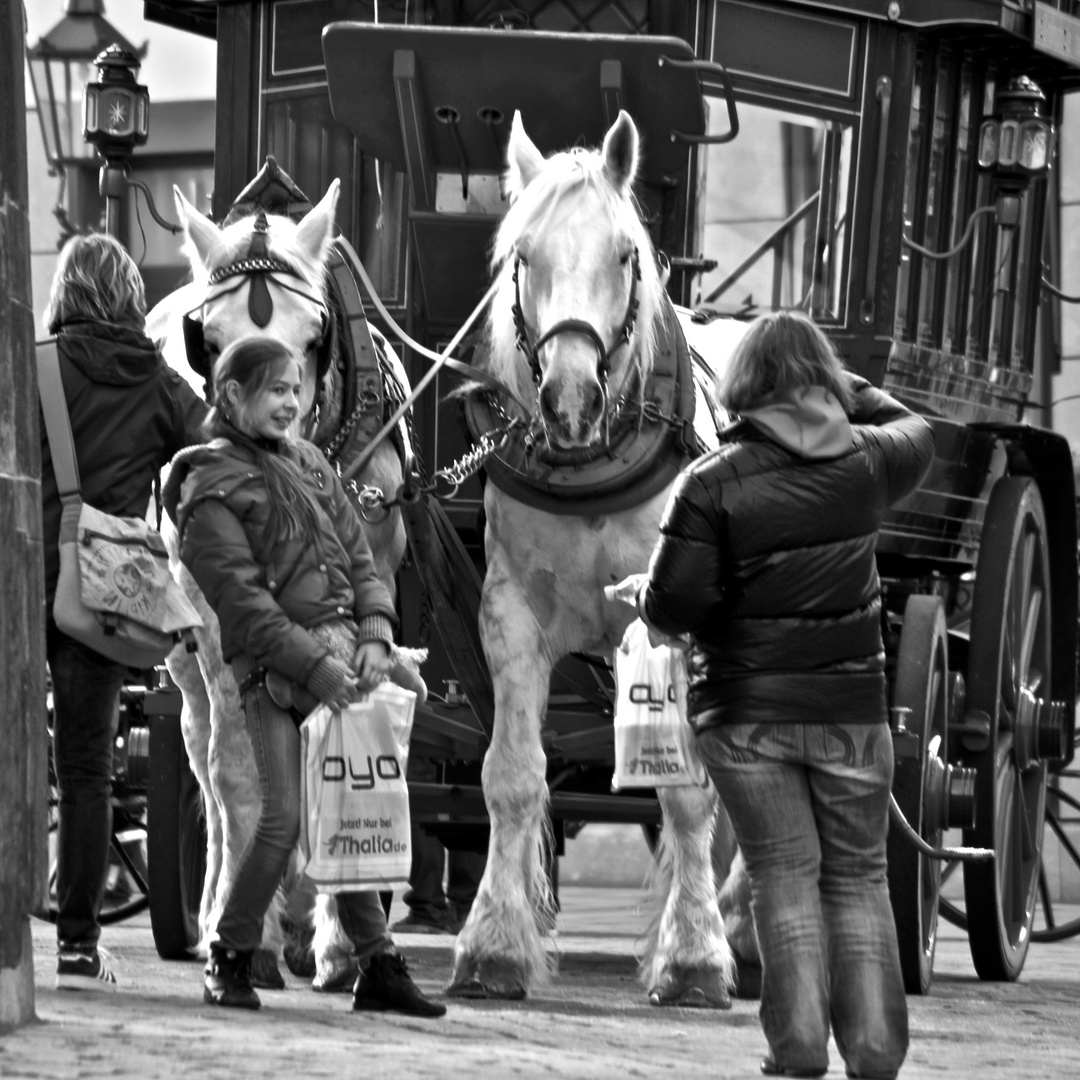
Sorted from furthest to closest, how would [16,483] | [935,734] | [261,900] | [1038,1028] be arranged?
[935,734]
[1038,1028]
[261,900]
[16,483]

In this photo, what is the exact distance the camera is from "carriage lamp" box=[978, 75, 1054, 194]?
8.25 metres

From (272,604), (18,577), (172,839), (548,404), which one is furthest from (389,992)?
(172,839)

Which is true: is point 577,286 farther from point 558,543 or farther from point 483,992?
point 483,992

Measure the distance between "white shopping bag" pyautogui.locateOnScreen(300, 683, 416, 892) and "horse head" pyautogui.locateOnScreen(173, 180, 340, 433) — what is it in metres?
1.06

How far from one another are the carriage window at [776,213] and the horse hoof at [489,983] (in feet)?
7.89

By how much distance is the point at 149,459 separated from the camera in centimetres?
621

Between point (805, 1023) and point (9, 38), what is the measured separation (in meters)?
2.55

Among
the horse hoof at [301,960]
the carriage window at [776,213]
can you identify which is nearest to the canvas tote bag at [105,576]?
the horse hoof at [301,960]

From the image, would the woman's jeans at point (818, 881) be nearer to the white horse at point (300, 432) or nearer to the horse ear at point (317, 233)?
the white horse at point (300, 432)

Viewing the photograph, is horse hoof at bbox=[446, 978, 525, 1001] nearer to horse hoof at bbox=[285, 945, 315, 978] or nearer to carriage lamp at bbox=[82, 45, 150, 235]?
horse hoof at bbox=[285, 945, 315, 978]

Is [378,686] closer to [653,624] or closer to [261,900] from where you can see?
[261,900]

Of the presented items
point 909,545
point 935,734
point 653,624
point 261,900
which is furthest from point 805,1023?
point 909,545

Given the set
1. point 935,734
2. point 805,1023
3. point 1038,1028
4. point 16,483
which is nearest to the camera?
point 805,1023

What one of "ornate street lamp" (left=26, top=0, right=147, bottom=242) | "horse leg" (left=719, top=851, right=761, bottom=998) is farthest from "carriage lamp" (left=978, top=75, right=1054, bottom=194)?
"ornate street lamp" (left=26, top=0, right=147, bottom=242)
